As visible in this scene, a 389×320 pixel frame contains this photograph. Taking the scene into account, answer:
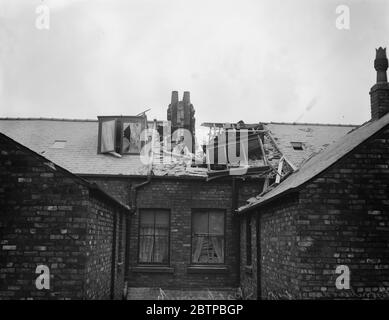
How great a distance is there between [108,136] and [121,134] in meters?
0.54

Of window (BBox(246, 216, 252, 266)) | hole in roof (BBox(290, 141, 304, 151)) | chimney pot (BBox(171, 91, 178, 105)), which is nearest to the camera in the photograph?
window (BBox(246, 216, 252, 266))

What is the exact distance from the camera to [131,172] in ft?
49.1

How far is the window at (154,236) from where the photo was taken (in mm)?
14547

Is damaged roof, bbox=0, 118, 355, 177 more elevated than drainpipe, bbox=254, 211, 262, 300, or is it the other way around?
damaged roof, bbox=0, 118, 355, 177

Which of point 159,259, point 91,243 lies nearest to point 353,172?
point 91,243

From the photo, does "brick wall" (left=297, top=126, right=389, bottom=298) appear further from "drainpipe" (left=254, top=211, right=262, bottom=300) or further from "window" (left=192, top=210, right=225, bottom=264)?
"window" (left=192, top=210, right=225, bottom=264)

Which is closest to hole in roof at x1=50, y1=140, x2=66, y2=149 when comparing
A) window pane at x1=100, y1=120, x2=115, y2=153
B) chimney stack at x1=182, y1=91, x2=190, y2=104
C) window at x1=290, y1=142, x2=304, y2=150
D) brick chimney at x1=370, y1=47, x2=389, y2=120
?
window pane at x1=100, y1=120, x2=115, y2=153

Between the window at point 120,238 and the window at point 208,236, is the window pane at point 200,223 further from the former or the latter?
the window at point 120,238

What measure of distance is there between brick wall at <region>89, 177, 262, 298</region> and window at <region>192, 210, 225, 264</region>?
0.29 meters

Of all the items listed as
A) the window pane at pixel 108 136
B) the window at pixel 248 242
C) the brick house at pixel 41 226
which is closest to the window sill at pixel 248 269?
the window at pixel 248 242

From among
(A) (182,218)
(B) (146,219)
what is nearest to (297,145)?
(A) (182,218)

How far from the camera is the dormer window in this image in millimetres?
16484
